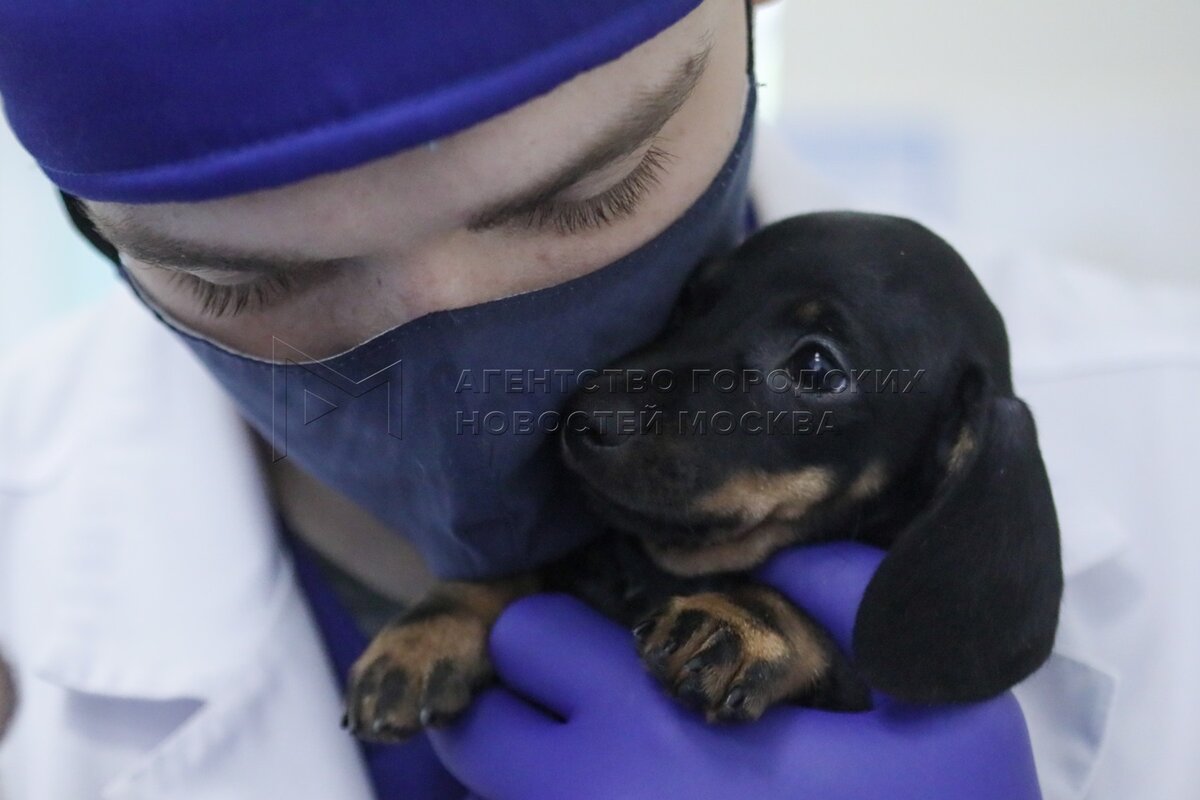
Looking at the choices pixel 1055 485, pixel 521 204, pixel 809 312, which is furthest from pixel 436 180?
pixel 1055 485

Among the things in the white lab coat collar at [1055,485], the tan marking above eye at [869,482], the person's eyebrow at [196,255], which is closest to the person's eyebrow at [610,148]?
the person's eyebrow at [196,255]

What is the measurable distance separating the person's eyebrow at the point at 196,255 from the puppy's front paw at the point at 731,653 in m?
0.46

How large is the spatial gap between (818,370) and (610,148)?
321mm

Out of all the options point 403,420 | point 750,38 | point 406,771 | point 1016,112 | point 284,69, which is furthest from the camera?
point 1016,112

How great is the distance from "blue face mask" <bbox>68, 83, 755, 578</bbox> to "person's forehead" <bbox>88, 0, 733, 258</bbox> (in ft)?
0.39

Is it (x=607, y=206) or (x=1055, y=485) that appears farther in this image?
(x=1055, y=485)

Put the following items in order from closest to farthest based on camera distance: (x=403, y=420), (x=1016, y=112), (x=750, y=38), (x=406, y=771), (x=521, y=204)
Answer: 1. (x=521, y=204)
2. (x=403, y=420)
3. (x=750, y=38)
4. (x=406, y=771)
5. (x=1016, y=112)

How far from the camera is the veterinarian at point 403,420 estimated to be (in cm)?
80

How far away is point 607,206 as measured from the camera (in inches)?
39.1

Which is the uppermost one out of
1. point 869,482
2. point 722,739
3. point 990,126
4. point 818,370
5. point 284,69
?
point 284,69

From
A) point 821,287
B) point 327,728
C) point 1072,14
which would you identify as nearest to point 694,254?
point 821,287

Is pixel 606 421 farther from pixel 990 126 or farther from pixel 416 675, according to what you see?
pixel 990 126

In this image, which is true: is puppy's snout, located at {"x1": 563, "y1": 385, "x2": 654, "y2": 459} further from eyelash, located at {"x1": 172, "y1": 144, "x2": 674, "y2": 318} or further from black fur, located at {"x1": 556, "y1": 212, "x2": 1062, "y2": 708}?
eyelash, located at {"x1": 172, "y1": 144, "x2": 674, "y2": 318}

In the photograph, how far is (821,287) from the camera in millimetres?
1087
